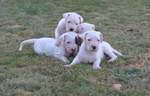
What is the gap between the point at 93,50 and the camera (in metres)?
6.02

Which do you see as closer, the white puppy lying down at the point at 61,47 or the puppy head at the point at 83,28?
the white puppy lying down at the point at 61,47

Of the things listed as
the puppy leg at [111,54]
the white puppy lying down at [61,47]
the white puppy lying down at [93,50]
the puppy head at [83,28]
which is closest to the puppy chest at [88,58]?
the white puppy lying down at [93,50]

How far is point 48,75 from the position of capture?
5711 millimetres

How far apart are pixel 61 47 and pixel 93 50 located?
839 mm

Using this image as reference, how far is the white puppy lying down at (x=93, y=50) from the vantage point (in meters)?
5.97

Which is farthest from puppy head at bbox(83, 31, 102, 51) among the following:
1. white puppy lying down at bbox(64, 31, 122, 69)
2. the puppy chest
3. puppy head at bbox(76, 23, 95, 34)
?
puppy head at bbox(76, 23, 95, 34)

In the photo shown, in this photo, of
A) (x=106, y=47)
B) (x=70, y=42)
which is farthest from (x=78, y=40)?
(x=106, y=47)

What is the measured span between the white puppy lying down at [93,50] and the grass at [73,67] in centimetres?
16

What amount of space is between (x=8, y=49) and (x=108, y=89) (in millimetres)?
2955

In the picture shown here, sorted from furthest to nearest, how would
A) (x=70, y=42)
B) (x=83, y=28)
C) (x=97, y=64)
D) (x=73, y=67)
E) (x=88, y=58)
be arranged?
(x=83, y=28), (x=70, y=42), (x=88, y=58), (x=97, y=64), (x=73, y=67)

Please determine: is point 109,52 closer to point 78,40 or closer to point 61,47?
point 78,40

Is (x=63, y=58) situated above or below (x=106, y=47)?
below

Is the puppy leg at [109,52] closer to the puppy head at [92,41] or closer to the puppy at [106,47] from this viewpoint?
the puppy at [106,47]

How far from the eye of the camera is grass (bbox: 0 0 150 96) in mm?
5078
